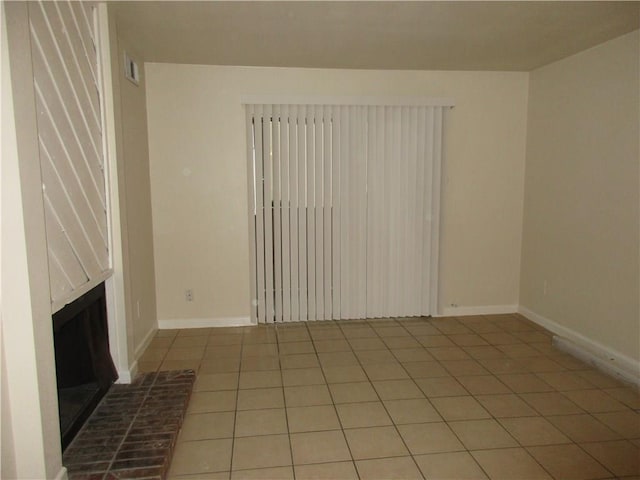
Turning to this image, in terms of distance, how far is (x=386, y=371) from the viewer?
11.0 feet

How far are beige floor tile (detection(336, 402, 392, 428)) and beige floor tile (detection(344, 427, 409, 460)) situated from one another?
6 cm

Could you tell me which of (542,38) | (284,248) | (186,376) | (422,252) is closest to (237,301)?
(284,248)

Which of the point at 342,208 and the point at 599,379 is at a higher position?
the point at 342,208

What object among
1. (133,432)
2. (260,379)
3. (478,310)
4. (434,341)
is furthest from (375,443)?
(478,310)

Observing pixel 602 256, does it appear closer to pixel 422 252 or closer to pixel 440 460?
pixel 422 252

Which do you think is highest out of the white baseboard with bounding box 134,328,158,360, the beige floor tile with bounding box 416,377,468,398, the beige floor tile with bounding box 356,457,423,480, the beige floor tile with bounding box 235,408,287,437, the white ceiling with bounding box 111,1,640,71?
the white ceiling with bounding box 111,1,640,71

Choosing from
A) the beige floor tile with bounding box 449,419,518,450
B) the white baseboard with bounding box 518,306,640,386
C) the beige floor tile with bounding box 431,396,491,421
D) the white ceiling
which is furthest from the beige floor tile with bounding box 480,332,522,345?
the white ceiling

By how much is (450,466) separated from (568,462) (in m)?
0.62

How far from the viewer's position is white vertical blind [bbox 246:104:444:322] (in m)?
4.25

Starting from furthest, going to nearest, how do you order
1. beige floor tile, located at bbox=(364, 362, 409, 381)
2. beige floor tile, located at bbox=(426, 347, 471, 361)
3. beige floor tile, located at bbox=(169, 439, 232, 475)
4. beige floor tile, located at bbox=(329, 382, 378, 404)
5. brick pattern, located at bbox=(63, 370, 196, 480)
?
beige floor tile, located at bbox=(426, 347, 471, 361) → beige floor tile, located at bbox=(364, 362, 409, 381) → beige floor tile, located at bbox=(329, 382, 378, 404) → beige floor tile, located at bbox=(169, 439, 232, 475) → brick pattern, located at bbox=(63, 370, 196, 480)

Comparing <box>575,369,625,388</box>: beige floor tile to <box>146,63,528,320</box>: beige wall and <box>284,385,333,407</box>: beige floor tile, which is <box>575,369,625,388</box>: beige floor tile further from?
<box>284,385,333,407</box>: beige floor tile

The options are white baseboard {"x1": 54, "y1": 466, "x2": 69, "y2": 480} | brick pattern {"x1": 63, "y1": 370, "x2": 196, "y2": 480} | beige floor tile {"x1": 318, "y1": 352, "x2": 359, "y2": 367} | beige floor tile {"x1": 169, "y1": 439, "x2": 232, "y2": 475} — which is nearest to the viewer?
white baseboard {"x1": 54, "y1": 466, "x2": 69, "y2": 480}

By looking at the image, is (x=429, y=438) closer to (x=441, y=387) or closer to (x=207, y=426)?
(x=441, y=387)

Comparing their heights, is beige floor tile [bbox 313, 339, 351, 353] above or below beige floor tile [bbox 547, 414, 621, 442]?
above
